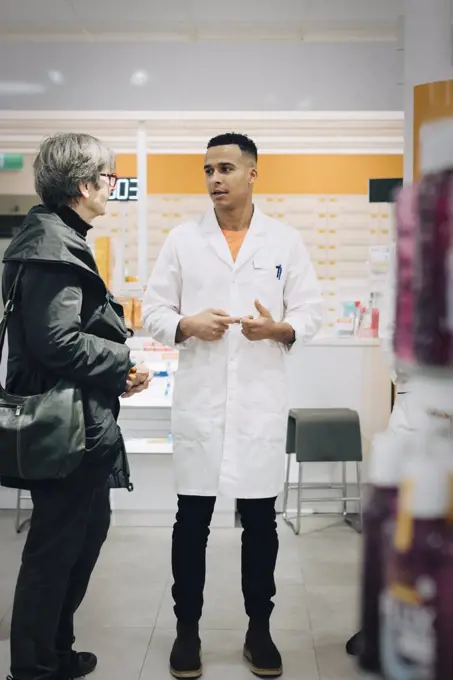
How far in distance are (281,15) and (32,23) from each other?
1.66 metres

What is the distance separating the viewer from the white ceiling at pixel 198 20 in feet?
14.1

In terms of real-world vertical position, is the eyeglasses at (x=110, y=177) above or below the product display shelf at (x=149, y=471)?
above

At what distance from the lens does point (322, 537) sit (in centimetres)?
368

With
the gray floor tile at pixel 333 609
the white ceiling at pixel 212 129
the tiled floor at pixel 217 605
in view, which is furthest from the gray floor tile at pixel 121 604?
the white ceiling at pixel 212 129

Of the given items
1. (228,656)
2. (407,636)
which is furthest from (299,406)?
(407,636)

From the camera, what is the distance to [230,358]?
2236 mm

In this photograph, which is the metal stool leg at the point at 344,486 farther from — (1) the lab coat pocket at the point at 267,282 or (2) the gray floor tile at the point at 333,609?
(1) the lab coat pocket at the point at 267,282

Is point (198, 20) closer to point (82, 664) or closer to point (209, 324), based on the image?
point (209, 324)

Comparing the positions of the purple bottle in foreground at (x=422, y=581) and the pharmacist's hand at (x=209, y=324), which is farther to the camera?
the pharmacist's hand at (x=209, y=324)

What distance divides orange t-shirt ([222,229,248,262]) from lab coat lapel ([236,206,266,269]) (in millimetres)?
37

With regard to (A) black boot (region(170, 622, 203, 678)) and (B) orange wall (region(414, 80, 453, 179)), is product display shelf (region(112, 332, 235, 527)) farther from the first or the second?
(B) orange wall (region(414, 80, 453, 179))

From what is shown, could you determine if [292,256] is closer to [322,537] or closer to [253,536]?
[253,536]

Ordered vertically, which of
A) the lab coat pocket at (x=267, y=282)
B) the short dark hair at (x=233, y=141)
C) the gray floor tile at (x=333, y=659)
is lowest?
the gray floor tile at (x=333, y=659)

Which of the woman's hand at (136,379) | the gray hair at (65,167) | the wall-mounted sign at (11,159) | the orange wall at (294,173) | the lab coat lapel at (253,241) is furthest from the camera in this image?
the orange wall at (294,173)
